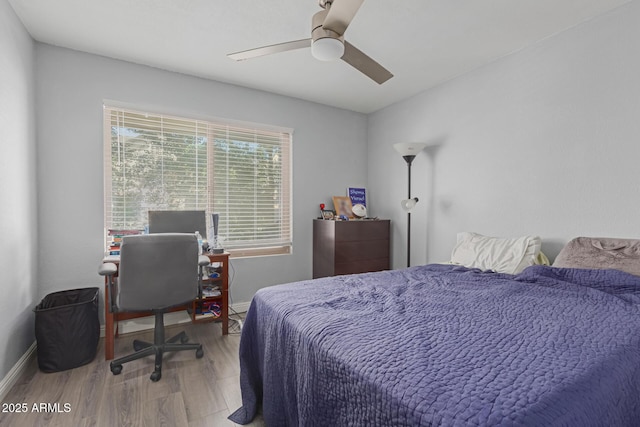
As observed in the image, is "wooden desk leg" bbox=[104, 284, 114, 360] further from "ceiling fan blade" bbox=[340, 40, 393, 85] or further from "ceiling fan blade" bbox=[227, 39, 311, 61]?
"ceiling fan blade" bbox=[340, 40, 393, 85]

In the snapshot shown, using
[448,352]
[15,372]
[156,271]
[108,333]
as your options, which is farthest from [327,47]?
[15,372]

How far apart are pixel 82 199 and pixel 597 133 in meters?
3.97

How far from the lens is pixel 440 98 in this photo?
3.11m

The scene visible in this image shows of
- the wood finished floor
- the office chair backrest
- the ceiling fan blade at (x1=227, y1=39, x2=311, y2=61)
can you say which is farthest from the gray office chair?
the ceiling fan blade at (x1=227, y1=39, x2=311, y2=61)

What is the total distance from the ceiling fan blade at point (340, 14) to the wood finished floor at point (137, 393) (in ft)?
6.73

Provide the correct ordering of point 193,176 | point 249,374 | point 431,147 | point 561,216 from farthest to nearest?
1. point 431,147
2. point 193,176
3. point 561,216
4. point 249,374

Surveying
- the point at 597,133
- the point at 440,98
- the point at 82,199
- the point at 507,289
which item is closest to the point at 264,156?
the point at 82,199

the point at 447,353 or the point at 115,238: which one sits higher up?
the point at 115,238

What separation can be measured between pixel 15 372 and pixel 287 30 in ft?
9.67

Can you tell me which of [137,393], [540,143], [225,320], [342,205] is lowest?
[137,393]

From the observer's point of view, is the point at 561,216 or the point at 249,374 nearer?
the point at 249,374

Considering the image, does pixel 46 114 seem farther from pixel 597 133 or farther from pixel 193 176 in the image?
pixel 597 133

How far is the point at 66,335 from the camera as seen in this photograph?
6.82 ft

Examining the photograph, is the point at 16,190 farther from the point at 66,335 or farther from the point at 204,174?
the point at 204,174
